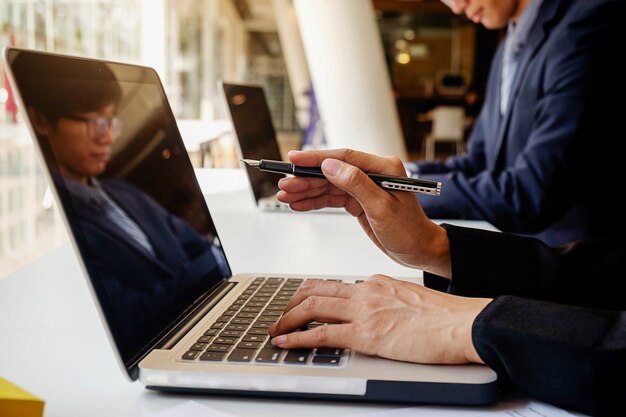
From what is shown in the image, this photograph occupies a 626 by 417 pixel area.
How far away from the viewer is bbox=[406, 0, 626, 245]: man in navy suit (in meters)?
1.69

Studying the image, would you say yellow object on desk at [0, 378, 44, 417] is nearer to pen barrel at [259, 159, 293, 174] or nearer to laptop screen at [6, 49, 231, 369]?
laptop screen at [6, 49, 231, 369]

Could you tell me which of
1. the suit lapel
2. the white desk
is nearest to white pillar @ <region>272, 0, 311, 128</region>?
the suit lapel

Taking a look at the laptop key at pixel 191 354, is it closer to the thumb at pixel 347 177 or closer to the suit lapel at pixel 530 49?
the thumb at pixel 347 177

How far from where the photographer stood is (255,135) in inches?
78.3

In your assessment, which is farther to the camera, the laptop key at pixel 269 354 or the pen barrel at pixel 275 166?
the pen barrel at pixel 275 166

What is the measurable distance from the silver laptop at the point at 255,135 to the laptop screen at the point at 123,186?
2.83 ft

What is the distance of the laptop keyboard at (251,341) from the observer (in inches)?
24.0

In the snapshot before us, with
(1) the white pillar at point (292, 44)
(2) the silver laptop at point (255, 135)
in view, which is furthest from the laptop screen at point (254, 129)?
(1) the white pillar at point (292, 44)

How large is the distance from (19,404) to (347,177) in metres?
0.41

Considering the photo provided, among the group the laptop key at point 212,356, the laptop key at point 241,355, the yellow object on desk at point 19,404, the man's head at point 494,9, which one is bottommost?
the laptop key at point 241,355

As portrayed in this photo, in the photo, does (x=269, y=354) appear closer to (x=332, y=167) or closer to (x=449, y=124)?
(x=332, y=167)

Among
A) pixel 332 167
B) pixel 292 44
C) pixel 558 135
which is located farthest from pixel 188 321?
pixel 292 44

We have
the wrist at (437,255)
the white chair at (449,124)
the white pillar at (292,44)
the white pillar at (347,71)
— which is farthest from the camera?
the white pillar at (292,44)

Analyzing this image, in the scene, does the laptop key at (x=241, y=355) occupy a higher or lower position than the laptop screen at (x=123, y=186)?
lower
